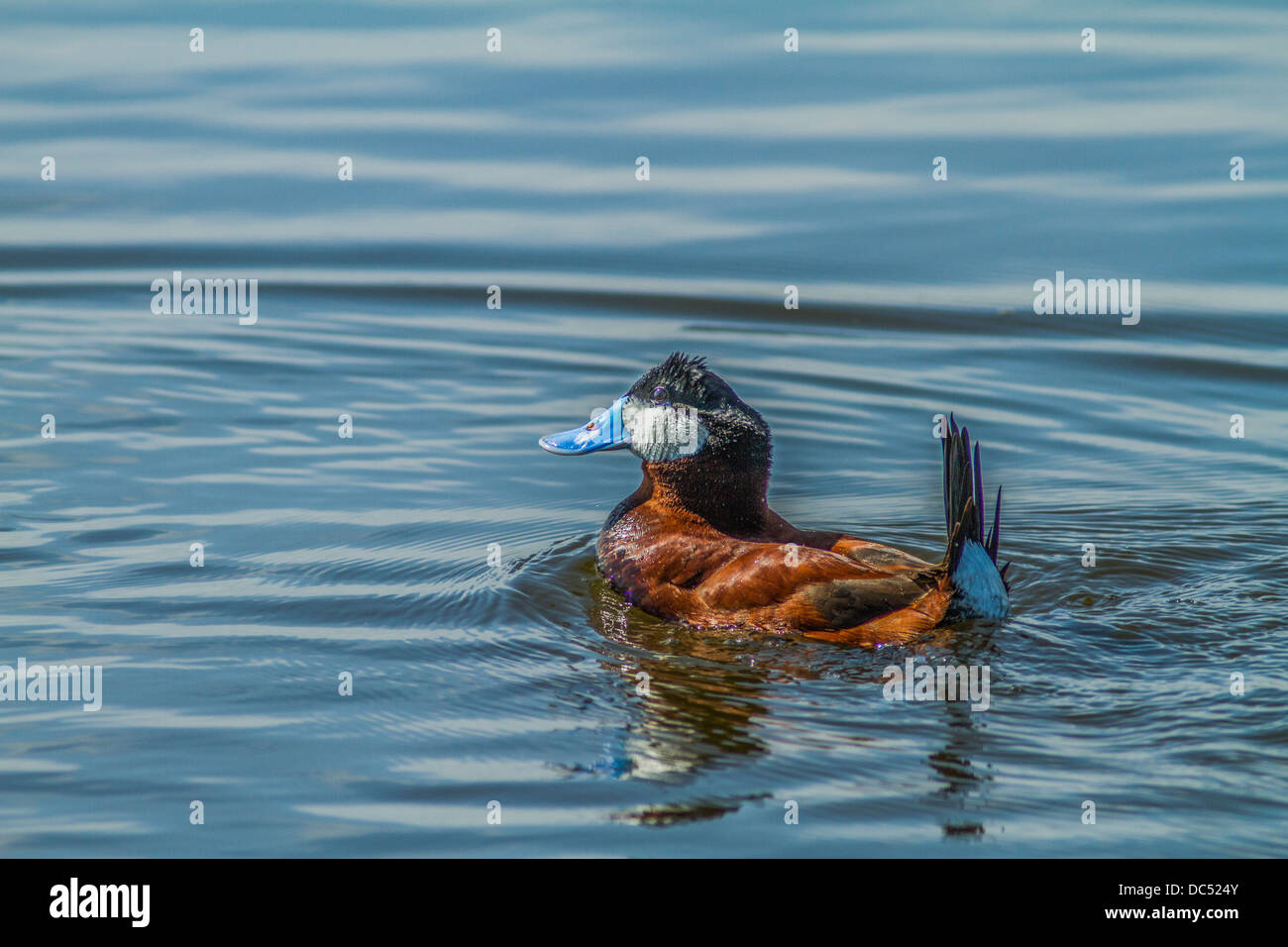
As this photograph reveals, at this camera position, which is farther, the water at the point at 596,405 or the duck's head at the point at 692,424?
the duck's head at the point at 692,424

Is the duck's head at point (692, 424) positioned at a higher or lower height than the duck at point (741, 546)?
higher

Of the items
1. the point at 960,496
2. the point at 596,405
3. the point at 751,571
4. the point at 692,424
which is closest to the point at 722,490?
the point at 692,424

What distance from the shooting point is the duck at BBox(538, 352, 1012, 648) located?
6.31 m

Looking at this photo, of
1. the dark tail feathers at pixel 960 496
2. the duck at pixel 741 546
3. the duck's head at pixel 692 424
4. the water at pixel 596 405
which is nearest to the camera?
the water at pixel 596 405

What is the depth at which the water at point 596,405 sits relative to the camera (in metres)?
5.27

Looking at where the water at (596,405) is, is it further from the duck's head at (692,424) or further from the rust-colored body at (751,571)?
the duck's head at (692,424)

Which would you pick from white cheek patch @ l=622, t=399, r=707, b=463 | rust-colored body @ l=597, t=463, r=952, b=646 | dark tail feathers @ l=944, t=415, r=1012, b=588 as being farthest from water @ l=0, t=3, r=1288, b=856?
white cheek patch @ l=622, t=399, r=707, b=463

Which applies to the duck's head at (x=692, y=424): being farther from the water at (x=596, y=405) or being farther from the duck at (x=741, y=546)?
the water at (x=596, y=405)

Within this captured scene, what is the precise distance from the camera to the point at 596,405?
9.59 meters

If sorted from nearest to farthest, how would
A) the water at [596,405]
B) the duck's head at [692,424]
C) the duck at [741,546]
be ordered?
1. the water at [596,405]
2. the duck at [741,546]
3. the duck's head at [692,424]

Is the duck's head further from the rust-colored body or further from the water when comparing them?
the water

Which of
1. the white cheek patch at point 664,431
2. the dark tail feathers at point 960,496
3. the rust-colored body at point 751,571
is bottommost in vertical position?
the rust-colored body at point 751,571

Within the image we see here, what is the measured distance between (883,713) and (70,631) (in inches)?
124

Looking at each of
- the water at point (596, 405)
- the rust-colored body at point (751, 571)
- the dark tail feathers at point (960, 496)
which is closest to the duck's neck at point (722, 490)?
the rust-colored body at point (751, 571)
